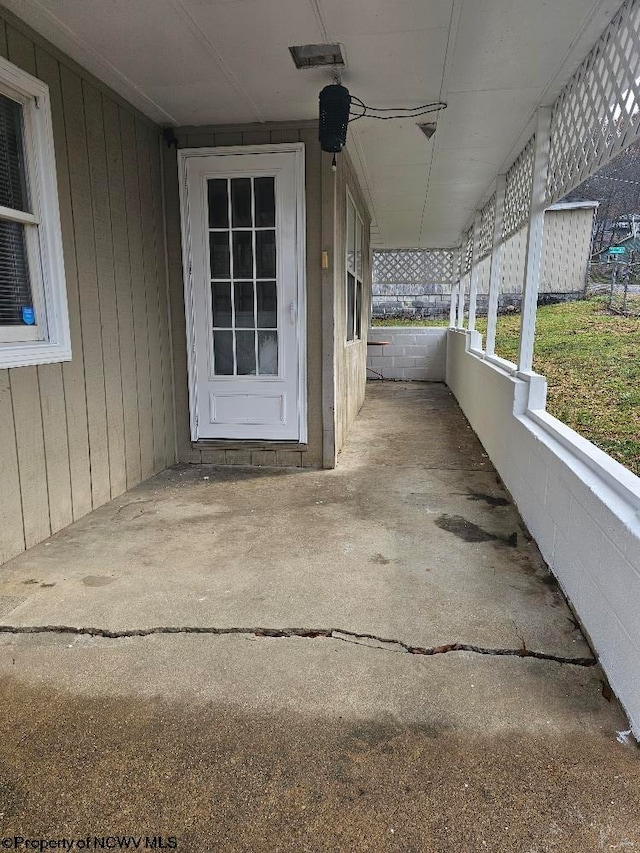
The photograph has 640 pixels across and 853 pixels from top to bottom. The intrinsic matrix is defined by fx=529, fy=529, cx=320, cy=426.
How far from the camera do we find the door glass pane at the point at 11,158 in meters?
2.47

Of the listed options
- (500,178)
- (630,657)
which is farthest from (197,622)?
(500,178)

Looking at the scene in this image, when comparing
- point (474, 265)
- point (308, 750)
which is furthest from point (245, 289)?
point (474, 265)

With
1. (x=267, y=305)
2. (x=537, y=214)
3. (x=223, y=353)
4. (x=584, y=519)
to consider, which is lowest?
(x=584, y=519)

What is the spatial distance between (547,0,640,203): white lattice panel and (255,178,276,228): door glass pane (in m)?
1.84

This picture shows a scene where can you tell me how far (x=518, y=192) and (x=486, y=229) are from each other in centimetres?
214

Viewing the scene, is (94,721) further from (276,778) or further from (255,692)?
(276,778)

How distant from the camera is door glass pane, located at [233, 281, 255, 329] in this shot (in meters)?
3.92

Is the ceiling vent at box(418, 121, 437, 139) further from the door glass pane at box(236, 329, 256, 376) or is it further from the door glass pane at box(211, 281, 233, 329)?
the door glass pane at box(236, 329, 256, 376)

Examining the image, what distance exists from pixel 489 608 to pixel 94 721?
1420mm

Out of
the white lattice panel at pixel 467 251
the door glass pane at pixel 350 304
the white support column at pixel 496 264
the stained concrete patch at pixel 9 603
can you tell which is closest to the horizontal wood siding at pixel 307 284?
the door glass pane at pixel 350 304

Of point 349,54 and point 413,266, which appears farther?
point 413,266

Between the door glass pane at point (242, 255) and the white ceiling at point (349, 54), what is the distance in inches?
29.6

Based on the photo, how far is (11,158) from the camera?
2.51 meters

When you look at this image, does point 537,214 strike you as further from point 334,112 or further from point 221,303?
point 221,303
